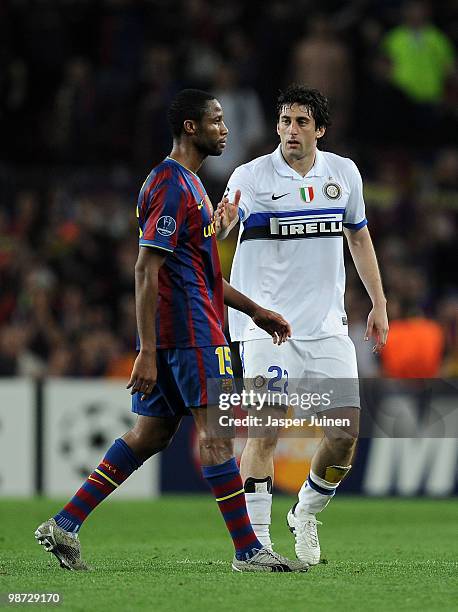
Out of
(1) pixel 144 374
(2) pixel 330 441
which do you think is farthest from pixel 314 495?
(1) pixel 144 374

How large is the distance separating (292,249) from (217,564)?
1676mm

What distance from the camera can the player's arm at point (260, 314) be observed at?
263 inches

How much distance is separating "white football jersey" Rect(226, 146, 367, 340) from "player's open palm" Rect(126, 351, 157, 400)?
980mm

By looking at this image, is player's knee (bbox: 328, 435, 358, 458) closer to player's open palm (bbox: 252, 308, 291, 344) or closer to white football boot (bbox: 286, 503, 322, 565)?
white football boot (bbox: 286, 503, 322, 565)

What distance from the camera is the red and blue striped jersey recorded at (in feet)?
21.1

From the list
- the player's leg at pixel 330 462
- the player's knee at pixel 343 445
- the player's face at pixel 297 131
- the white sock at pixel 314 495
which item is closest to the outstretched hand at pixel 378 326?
the player's leg at pixel 330 462

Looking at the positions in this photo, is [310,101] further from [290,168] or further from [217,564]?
[217,564]

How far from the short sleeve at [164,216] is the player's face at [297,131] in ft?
3.44

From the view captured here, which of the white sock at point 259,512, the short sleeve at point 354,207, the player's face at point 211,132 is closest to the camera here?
the player's face at point 211,132

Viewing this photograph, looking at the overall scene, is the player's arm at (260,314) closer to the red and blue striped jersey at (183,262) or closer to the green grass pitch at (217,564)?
the red and blue striped jersey at (183,262)

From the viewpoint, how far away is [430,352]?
13.2 m

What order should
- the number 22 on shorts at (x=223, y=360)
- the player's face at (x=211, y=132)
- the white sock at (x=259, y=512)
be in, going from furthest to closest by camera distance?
the white sock at (x=259, y=512) → the player's face at (x=211, y=132) → the number 22 on shorts at (x=223, y=360)

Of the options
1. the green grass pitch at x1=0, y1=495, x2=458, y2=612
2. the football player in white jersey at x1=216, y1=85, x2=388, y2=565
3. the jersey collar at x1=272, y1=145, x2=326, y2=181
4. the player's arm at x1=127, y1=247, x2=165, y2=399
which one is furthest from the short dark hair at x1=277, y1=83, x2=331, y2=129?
the green grass pitch at x1=0, y1=495, x2=458, y2=612

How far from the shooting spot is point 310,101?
23.7 feet
